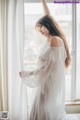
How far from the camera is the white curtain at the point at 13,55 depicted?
2570 millimetres

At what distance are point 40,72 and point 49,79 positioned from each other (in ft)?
0.41

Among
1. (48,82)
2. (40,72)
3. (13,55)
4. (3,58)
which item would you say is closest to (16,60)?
(13,55)

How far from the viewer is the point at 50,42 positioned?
236 centimetres

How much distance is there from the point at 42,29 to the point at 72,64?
68 centimetres

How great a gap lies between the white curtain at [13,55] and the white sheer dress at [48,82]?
20 centimetres

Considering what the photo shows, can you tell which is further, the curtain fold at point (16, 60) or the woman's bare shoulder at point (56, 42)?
the curtain fold at point (16, 60)

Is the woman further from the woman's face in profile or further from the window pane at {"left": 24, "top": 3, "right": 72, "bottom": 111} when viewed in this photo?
the window pane at {"left": 24, "top": 3, "right": 72, "bottom": 111}

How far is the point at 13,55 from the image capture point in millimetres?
2600

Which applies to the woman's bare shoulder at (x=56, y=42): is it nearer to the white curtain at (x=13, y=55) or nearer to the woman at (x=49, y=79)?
the woman at (x=49, y=79)

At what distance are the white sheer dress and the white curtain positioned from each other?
20 centimetres

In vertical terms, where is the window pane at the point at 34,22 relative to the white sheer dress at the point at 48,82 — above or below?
above

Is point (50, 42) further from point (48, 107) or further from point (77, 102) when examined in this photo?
point (77, 102)

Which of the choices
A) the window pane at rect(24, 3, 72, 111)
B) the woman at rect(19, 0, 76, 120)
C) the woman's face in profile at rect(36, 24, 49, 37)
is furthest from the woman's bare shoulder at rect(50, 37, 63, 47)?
the window pane at rect(24, 3, 72, 111)

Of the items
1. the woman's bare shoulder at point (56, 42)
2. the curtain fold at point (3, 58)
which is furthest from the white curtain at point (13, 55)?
the woman's bare shoulder at point (56, 42)
